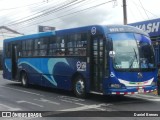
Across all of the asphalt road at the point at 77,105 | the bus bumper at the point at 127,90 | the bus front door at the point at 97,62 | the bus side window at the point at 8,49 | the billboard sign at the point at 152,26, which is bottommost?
the asphalt road at the point at 77,105

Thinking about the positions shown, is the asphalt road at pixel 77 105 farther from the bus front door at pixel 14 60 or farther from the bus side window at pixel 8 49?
the bus side window at pixel 8 49

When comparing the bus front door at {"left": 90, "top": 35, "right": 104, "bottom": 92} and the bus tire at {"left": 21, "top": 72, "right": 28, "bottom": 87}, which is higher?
the bus front door at {"left": 90, "top": 35, "right": 104, "bottom": 92}

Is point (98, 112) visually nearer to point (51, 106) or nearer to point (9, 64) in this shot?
point (51, 106)

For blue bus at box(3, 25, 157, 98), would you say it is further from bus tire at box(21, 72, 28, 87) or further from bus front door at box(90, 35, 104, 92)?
bus tire at box(21, 72, 28, 87)

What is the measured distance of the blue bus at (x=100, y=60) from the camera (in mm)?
13047

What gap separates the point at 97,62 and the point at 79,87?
1.59m

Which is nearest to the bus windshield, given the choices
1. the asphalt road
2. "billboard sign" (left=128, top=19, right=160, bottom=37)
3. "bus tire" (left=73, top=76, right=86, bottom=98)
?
the asphalt road

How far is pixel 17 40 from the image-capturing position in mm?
20781

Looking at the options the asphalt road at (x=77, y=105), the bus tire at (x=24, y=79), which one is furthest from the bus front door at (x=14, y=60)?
the asphalt road at (x=77, y=105)

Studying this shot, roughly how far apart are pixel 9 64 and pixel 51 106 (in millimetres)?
10053

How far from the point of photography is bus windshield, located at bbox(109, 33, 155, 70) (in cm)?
1314

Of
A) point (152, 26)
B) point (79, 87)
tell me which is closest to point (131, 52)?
point (79, 87)

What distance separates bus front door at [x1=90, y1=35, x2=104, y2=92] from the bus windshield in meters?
0.55

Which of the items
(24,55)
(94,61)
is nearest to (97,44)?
(94,61)
